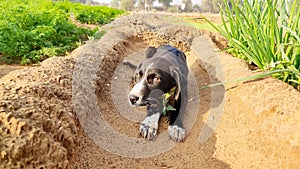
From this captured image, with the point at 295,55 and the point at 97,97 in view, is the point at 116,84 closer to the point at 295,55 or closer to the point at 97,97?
the point at 97,97

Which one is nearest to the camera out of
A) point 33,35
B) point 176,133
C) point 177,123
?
point 176,133

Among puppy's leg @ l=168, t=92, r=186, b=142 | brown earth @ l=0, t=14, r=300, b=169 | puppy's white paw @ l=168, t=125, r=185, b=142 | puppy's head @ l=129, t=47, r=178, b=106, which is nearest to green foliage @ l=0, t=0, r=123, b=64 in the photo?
brown earth @ l=0, t=14, r=300, b=169

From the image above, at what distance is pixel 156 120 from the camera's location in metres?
2.75

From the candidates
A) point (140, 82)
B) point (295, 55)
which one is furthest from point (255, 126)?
point (140, 82)

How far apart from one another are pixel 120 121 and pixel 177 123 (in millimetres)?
563

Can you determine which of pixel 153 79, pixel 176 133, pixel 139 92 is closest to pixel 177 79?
pixel 153 79

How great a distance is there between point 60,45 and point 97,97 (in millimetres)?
1843

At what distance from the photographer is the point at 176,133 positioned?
263 centimetres

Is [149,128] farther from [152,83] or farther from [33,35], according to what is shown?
[33,35]

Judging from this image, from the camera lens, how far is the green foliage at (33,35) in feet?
13.4

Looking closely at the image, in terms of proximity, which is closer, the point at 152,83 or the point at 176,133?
the point at 176,133

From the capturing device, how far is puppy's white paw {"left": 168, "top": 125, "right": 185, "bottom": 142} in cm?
260

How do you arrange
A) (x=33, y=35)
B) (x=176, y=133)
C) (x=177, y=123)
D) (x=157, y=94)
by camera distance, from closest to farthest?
(x=176, y=133) < (x=177, y=123) < (x=157, y=94) < (x=33, y=35)

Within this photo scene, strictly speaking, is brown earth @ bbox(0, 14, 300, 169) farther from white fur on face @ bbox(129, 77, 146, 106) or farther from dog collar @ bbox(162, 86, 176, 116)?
white fur on face @ bbox(129, 77, 146, 106)
